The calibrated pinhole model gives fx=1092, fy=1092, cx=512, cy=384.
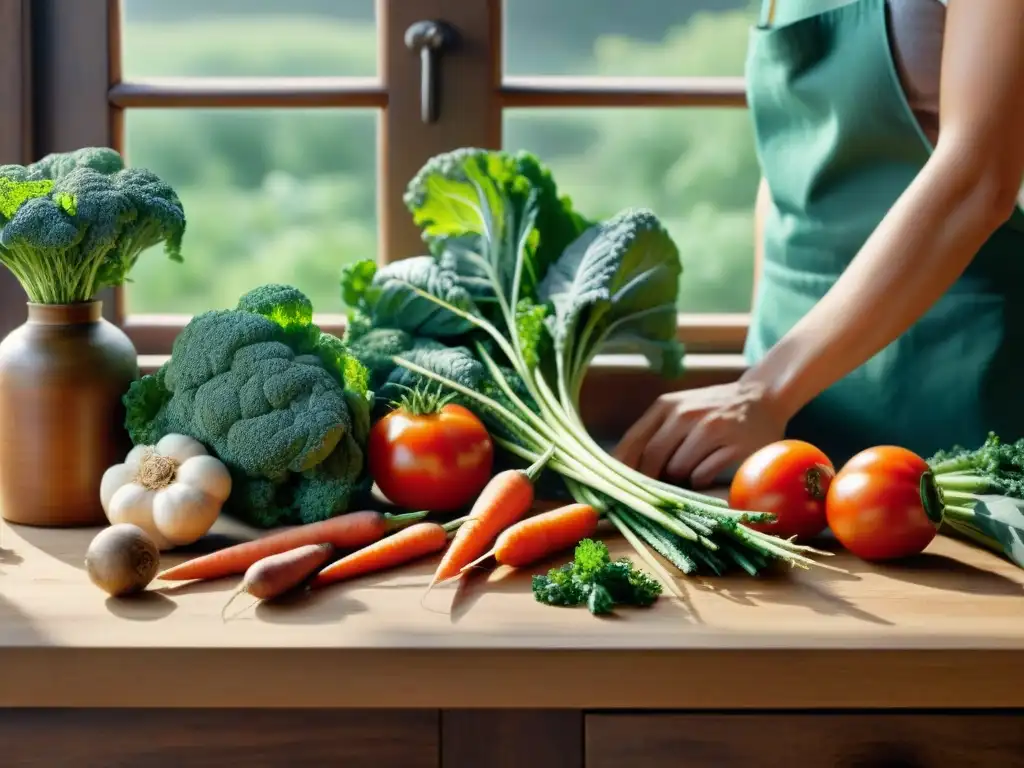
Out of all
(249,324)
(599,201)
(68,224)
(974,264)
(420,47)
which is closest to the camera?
(68,224)

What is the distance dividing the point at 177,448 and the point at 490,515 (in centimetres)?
32

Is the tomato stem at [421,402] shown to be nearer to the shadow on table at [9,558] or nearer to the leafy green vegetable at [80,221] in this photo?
the leafy green vegetable at [80,221]

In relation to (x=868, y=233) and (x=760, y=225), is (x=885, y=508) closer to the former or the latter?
(x=868, y=233)

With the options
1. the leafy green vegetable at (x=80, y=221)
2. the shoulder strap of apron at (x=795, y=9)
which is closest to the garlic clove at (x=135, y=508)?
the leafy green vegetable at (x=80, y=221)

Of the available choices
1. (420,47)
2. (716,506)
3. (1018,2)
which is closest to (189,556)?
(716,506)

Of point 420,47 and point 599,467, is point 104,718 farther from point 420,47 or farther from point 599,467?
point 420,47

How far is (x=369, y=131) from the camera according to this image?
5.61 ft

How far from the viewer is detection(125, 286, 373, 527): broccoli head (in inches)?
43.5

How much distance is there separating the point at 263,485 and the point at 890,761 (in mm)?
642

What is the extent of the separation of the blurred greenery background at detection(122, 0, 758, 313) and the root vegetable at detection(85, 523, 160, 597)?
0.69 metres

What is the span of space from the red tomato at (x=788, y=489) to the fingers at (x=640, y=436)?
20 centimetres

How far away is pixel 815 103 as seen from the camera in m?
1.41

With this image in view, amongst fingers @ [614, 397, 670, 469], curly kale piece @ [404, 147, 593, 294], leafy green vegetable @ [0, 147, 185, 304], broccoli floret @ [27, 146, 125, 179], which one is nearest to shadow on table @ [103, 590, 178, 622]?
leafy green vegetable @ [0, 147, 185, 304]

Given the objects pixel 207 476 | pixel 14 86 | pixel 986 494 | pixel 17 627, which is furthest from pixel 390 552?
pixel 14 86
